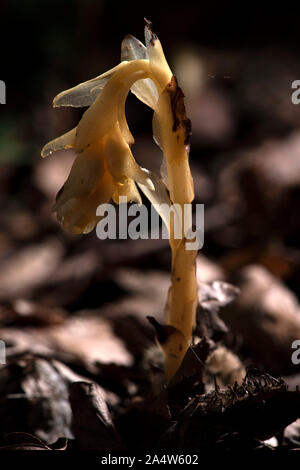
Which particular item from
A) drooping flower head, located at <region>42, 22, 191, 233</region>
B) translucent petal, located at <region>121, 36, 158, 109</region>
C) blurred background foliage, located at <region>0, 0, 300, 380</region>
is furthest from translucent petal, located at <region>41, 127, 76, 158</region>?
blurred background foliage, located at <region>0, 0, 300, 380</region>

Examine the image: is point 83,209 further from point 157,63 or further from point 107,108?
point 157,63

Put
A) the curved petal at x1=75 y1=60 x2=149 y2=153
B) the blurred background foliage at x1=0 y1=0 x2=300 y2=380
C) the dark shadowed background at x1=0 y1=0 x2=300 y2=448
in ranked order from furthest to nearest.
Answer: the blurred background foliage at x1=0 y1=0 x2=300 y2=380 → the dark shadowed background at x1=0 y1=0 x2=300 y2=448 → the curved petal at x1=75 y1=60 x2=149 y2=153

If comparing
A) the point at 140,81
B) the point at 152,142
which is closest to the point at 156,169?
the point at 152,142

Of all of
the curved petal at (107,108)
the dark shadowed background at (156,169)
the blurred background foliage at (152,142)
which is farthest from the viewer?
the blurred background foliage at (152,142)

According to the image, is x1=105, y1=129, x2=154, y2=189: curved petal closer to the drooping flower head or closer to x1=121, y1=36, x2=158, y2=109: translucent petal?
the drooping flower head

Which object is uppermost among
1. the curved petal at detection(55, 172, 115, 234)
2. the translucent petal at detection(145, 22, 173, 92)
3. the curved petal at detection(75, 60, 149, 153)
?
the translucent petal at detection(145, 22, 173, 92)

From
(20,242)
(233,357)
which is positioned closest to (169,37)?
(20,242)

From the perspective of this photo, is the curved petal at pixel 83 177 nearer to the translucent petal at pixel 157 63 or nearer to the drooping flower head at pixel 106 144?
the drooping flower head at pixel 106 144

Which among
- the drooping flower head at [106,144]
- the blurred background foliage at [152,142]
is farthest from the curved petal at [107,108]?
the blurred background foliage at [152,142]
